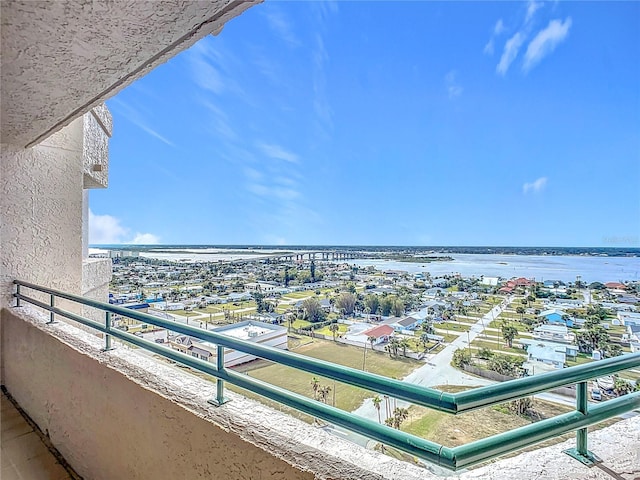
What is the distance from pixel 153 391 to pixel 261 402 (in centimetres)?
44

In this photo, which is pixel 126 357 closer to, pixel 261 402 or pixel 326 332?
pixel 261 402

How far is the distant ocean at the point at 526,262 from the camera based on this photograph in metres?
2.62

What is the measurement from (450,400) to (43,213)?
4.03 metres

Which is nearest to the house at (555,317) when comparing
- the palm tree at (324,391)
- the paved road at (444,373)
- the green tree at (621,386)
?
the paved road at (444,373)

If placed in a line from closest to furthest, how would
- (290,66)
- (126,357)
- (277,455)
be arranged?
(277,455)
(126,357)
(290,66)

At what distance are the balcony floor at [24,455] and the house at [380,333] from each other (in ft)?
5.69

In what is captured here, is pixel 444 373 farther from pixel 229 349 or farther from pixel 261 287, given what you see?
pixel 261 287

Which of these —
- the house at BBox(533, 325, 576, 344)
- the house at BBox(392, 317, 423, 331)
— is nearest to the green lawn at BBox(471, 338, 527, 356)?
the house at BBox(533, 325, 576, 344)

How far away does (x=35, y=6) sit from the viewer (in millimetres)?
1138

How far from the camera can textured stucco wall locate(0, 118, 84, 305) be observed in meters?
2.96

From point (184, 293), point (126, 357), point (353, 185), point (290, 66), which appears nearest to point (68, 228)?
point (184, 293)

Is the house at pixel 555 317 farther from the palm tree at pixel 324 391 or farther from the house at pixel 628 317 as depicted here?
the palm tree at pixel 324 391

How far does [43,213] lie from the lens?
3221mm

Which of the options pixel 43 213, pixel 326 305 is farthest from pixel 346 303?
pixel 43 213
